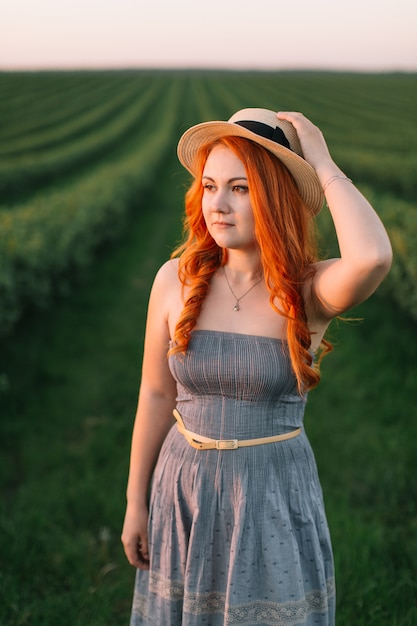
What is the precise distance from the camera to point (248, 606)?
1.95 metres

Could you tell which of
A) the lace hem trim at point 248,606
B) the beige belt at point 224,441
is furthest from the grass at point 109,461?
the beige belt at point 224,441

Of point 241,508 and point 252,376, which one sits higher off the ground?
point 252,376

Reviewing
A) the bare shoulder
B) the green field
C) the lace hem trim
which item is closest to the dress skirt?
the lace hem trim

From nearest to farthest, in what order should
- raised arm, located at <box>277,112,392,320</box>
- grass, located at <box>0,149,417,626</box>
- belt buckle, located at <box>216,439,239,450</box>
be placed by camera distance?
raised arm, located at <box>277,112,392,320</box>
belt buckle, located at <box>216,439,239,450</box>
grass, located at <box>0,149,417,626</box>

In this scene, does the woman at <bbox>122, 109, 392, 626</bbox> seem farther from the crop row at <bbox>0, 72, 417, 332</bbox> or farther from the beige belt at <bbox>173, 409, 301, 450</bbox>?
the crop row at <bbox>0, 72, 417, 332</bbox>

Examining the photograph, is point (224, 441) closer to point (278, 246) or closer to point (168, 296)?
point (168, 296)

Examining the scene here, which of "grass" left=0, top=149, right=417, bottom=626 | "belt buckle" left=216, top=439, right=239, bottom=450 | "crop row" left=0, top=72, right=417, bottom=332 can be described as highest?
"crop row" left=0, top=72, right=417, bottom=332

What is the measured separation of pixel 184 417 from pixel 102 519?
221cm

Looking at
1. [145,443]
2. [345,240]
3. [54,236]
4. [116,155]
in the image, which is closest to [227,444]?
[145,443]

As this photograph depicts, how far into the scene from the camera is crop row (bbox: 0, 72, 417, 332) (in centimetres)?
771

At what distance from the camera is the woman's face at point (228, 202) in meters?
1.93

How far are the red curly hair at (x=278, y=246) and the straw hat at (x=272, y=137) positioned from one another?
0.03 meters

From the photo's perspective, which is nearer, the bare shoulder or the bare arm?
the bare shoulder

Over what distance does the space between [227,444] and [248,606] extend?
492 millimetres
